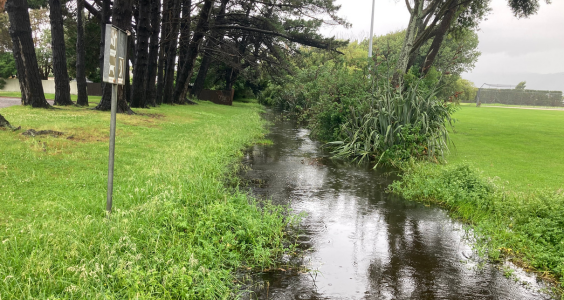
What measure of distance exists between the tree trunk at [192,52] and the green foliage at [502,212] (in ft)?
63.9

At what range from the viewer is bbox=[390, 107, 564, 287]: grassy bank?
429 centimetres

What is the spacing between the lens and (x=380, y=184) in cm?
754

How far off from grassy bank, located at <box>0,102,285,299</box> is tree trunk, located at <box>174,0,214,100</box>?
17.6 metres

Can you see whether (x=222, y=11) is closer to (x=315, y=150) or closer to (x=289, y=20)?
(x=289, y=20)

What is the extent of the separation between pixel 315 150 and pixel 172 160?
16.6ft

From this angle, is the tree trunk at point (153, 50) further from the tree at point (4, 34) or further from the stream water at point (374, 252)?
the tree at point (4, 34)

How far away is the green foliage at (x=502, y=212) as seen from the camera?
418 cm

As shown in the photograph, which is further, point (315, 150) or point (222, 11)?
point (222, 11)

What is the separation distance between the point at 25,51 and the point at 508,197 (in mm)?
13769

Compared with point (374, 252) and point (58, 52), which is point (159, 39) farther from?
point (374, 252)

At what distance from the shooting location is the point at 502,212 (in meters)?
5.33

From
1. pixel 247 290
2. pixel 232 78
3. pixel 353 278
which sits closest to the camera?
pixel 247 290

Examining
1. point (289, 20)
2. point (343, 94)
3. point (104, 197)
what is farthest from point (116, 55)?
point (289, 20)

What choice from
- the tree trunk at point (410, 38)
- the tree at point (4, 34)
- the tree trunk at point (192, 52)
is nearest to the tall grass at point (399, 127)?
the tree trunk at point (410, 38)
